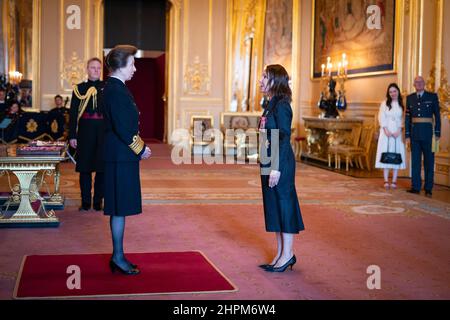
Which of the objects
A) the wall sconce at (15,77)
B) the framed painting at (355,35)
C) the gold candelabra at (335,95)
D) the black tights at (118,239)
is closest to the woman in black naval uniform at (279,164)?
the black tights at (118,239)

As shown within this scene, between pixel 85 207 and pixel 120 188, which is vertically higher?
pixel 120 188

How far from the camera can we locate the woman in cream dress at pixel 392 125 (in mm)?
9422

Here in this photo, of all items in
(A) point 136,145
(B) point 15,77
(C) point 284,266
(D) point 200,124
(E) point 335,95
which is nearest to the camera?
(A) point 136,145

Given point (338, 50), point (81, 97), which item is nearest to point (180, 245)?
point (81, 97)

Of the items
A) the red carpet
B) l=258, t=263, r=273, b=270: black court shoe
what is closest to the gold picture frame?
the red carpet

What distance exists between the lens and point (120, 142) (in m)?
4.30

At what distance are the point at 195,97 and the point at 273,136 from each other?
1256 centimetres

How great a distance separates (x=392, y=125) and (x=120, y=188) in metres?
6.02

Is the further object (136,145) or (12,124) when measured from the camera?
(12,124)

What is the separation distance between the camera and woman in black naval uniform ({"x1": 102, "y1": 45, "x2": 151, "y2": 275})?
425 cm

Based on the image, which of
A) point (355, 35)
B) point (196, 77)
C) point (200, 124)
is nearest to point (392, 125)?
point (355, 35)

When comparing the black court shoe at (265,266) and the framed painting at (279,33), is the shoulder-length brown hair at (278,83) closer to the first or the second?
the black court shoe at (265,266)

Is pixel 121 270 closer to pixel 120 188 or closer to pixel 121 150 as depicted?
pixel 120 188

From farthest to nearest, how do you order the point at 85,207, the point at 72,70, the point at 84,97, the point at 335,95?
the point at 72,70 < the point at 335,95 < the point at 85,207 < the point at 84,97
